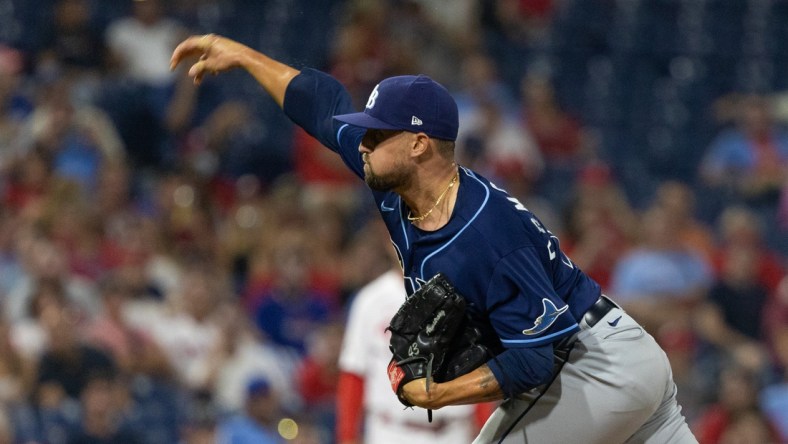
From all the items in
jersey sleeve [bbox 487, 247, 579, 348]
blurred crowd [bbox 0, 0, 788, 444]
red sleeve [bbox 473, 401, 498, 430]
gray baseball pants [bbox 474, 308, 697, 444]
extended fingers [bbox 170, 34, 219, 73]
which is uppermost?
extended fingers [bbox 170, 34, 219, 73]

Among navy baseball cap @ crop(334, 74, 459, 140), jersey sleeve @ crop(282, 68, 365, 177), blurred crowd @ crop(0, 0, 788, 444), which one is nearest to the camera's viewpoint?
navy baseball cap @ crop(334, 74, 459, 140)

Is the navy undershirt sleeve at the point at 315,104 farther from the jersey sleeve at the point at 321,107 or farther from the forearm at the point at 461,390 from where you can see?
the forearm at the point at 461,390

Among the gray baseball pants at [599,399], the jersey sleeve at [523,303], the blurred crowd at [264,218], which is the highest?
the jersey sleeve at [523,303]

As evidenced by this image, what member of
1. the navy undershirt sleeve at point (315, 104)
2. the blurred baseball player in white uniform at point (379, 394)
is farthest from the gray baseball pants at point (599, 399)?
the blurred baseball player in white uniform at point (379, 394)

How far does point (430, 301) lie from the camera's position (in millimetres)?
3771

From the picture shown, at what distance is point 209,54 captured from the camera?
4.46 meters

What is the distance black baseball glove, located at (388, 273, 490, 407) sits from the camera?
12.4 ft

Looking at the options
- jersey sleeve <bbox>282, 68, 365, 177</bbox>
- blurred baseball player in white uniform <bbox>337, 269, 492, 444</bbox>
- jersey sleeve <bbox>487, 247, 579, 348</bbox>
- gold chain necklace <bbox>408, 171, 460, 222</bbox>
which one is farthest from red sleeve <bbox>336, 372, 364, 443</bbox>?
jersey sleeve <bbox>487, 247, 579, 348</bbox>

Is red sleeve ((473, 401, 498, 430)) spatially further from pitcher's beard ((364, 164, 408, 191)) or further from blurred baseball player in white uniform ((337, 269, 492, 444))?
pitcher's beard ((364, 164, 408, 191))

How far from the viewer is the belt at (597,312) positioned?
161 inches

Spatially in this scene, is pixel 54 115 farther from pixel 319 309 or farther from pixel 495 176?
pixel 495 176

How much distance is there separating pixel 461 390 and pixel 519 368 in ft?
0.59

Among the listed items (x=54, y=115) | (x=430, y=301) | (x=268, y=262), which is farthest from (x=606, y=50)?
(x=430, y=301)

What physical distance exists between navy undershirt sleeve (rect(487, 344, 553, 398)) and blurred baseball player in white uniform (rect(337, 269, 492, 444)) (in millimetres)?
1904
